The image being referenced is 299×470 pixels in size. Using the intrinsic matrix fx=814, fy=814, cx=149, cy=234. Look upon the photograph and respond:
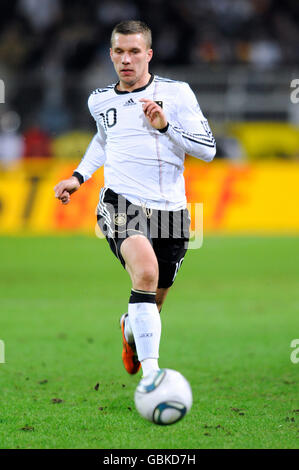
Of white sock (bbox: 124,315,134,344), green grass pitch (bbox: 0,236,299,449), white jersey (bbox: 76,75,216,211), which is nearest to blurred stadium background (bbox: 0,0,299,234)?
green grass pitch (bbox: 0,236,299,449)

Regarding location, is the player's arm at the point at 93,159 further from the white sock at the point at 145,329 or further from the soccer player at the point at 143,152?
the white sock at the point at 145,329

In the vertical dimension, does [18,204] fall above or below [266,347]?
above

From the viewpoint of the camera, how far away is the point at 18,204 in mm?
17109

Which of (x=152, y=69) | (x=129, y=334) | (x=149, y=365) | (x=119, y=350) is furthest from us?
(x=152, y=69)

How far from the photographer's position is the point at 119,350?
25.6ft

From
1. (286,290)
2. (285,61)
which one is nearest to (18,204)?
(286,290)

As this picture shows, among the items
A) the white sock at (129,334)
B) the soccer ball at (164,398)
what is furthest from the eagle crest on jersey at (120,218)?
the soccer ball at (164,398)

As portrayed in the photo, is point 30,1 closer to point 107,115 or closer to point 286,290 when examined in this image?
point 286,290

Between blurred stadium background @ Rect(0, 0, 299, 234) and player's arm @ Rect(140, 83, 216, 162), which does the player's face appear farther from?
blurred stadium background @ Rect(0, 0, 299, 234)

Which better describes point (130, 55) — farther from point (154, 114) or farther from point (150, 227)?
point (150, 227)

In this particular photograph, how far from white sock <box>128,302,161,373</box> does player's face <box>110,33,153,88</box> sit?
→ 1.67m

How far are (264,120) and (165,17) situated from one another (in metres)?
4.74

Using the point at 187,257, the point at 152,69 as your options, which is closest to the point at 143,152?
the point at 187,257

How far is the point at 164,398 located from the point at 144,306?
2.49 feet
